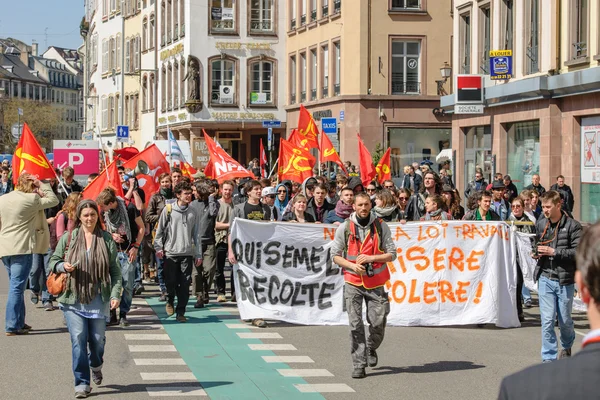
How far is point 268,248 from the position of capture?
44.3 feet

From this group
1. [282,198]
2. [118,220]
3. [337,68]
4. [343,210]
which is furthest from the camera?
[337,68]

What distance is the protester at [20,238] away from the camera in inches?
474

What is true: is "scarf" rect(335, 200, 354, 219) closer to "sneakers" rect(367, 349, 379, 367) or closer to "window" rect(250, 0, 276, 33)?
"sneakers" rect(367, 349, 379, 367)

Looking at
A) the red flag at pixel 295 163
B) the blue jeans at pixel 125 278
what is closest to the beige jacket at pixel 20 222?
the blue jeans at pixel 125 278

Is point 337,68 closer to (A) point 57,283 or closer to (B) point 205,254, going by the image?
(B) point 205,254

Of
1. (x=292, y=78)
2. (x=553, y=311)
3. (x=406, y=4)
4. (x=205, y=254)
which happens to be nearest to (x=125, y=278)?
(x=205, y=254)

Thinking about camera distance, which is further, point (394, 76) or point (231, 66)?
point (231, 66)

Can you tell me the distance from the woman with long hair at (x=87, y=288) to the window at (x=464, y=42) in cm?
2513

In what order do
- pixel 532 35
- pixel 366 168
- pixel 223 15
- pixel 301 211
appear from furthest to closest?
pixel 223 15
pixel 532 35
pixel 366 168
pixel 301 211

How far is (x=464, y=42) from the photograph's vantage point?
33188 millimetres

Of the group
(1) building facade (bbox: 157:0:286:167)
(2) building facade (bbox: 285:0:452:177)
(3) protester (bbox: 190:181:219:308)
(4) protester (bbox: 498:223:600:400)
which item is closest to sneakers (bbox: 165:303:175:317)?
(3) protester (bbox: 190:181:219:308)

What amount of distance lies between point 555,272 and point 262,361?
9.43ft

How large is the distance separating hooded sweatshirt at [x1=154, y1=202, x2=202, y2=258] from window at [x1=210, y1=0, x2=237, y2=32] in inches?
1585

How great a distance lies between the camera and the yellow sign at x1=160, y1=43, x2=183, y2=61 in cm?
5475
